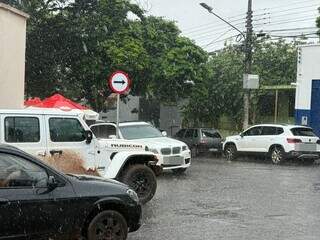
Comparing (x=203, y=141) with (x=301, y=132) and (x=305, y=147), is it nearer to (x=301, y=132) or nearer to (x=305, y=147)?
(x=301, y=132)

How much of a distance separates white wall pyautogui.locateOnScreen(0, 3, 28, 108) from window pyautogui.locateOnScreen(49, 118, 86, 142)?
793cm

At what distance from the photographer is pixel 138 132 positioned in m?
19.2

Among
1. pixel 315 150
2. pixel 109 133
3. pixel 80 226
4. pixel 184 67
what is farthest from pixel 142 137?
pixel 184 67

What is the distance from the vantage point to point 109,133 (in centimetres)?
2034

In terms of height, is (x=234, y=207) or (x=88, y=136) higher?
(x=88, y=136)

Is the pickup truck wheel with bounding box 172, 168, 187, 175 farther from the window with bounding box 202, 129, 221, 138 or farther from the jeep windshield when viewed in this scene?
the window with bounding box 202, 129, 221, 138

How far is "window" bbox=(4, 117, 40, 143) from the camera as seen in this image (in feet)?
36.8

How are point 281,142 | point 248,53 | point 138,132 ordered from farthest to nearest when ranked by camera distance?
point 248,53
point 281,142
point 138,132

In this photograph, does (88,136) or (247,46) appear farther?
(247,46)

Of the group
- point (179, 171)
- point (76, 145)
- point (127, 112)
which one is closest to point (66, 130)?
point (76, 145)

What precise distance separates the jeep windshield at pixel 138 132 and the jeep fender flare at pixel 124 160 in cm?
598

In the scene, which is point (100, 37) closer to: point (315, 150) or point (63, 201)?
point (315, 150)

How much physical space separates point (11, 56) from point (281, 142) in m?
10.8

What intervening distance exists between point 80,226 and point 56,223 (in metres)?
0.38
